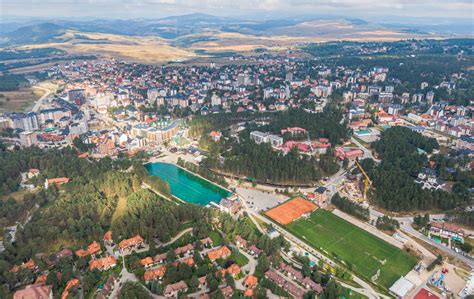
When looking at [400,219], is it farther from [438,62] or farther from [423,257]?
[438,62]

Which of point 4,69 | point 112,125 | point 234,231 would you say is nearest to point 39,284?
point 234,231

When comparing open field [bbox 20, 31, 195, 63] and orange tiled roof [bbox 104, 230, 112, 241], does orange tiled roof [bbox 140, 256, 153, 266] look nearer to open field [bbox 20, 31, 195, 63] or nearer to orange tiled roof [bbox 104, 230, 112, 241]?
orange tiled roof [bbox 104, 230, 112, 241]

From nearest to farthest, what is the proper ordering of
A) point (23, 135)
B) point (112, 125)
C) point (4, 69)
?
point (23, 135)
point (112, 125)
point (4, 69)

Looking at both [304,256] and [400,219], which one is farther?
[400,219]

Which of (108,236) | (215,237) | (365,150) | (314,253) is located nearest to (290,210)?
(314,253)

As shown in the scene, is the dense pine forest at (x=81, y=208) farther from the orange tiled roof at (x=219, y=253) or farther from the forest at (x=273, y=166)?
the forest at (x=273, y=166)

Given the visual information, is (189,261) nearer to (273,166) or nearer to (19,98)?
(273,166)
